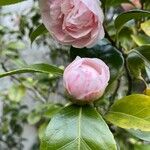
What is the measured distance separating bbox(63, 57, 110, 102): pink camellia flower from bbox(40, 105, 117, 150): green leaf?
0.11 feet

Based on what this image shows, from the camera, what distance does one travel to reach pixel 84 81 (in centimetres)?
75

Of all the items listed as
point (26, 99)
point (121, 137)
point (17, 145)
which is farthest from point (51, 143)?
point (26, 99)

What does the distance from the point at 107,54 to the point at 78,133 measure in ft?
0.65

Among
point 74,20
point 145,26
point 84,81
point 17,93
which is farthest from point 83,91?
point 17,93

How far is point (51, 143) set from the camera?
0.73 m

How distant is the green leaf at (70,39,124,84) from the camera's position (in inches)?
33.6

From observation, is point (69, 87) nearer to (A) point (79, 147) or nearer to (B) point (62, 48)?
(A) point (79, 147)

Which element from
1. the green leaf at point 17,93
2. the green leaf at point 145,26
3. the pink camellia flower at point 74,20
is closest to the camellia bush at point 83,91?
the pink camellia flower at point 74,20

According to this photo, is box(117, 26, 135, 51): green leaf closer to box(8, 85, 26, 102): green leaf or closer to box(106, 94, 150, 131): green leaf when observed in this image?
box(106, 94, 150, 131): green leaf

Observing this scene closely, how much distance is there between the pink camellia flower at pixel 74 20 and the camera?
2.47 ft

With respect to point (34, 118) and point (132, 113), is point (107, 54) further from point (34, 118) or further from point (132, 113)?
point (34, 118)

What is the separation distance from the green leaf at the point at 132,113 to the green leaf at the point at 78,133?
5 cm

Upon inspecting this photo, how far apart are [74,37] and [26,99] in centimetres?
241

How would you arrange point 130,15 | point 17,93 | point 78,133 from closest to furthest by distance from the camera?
point 78,133
point 130,15
point 17,93
